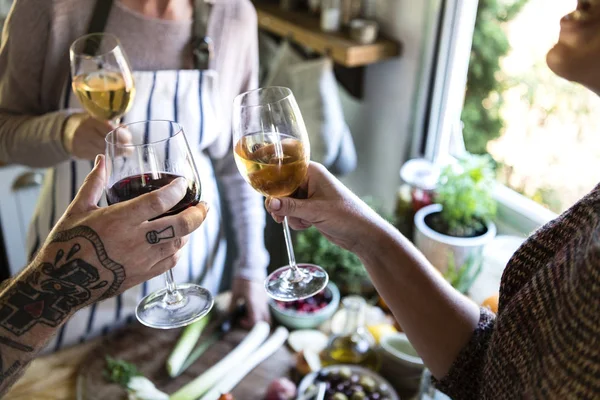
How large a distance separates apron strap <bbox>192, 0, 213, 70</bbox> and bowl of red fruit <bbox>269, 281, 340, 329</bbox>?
622 mm

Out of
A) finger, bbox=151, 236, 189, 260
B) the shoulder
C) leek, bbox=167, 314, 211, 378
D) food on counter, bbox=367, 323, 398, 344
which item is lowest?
food on counter, bbox=367, 323, 398, 344

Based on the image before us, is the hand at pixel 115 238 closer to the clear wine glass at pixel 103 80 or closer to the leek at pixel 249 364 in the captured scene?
the clear wine glass at pixel 103 80

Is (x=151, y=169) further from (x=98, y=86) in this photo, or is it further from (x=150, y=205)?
(x=98, y=86)

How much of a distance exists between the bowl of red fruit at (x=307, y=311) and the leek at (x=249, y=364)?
0.03m

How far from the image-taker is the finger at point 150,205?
683mm

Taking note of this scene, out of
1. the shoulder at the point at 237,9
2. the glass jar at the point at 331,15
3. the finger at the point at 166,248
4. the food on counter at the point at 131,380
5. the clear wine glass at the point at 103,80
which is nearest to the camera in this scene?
the finger at the point at 166,248

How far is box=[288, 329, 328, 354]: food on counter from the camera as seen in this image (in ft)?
4.29

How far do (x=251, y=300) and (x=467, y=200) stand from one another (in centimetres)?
67

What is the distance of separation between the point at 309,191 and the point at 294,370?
0.53 metres

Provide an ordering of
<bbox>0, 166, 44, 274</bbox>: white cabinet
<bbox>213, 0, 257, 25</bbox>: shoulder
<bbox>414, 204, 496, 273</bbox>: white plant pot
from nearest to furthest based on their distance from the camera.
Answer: <bbox>213, 0, 257, 25</bbox>: shoulder → <bbox>414, 204, 496, 273</bbox>: white plant pot → <bbox>0, 166, 44, 274</bbox>: white cabinet

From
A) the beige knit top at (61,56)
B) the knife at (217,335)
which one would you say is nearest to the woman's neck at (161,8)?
the beige knit top at (61,56)

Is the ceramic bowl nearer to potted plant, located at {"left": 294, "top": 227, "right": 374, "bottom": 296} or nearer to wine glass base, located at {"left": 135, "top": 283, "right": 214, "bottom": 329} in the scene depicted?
Result: potted plant, located at {"left": 294, "top": 227, "right": 374, "bottom": 296}

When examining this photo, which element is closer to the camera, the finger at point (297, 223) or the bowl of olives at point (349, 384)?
the finger at point (297, 223)

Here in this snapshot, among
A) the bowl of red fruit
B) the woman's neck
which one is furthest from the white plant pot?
the woman's neck
